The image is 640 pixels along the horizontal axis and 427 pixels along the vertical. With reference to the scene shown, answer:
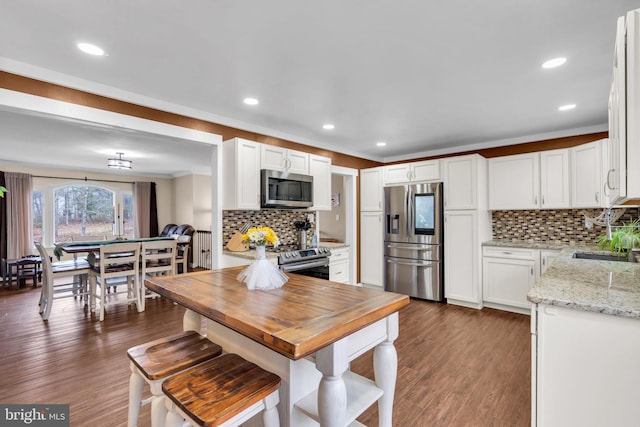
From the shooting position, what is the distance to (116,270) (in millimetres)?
4070

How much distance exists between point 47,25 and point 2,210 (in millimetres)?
6387

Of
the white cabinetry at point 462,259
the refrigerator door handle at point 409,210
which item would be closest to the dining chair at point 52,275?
the refrigerator door handle at point 409,210

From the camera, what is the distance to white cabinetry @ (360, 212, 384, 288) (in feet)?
16.3

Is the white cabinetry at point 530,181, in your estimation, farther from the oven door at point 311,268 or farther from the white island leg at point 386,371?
the white island leg at point 386,371

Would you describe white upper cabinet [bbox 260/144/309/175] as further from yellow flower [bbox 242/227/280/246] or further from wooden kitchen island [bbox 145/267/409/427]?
wooden kitchen island [bbox 145/267/409/427]

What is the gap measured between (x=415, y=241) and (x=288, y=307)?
3562 millimetres

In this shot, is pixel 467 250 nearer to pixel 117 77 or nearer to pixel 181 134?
pixel 181 134

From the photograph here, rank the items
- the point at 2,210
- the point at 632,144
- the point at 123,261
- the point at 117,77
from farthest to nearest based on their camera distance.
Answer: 1. the point at 2,210
2. the point at 123,261
3. the point at 117,77
4. the point at 632,144

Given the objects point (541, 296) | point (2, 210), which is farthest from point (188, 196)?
point (541, 296)

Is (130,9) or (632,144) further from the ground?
(130,9)

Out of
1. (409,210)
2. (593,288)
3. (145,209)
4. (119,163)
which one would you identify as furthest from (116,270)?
(593,288)

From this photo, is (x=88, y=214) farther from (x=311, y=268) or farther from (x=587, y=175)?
(x=587, y=175)

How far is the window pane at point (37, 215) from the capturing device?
6.52 m

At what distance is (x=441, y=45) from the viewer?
2.00 meters
